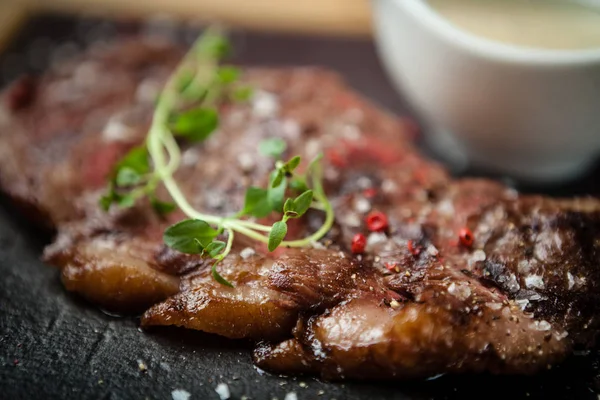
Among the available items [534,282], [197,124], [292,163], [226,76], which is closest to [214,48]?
[226,76]

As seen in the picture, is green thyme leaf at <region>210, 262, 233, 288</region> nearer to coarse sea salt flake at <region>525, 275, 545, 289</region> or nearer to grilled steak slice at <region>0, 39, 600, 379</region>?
grilled steak slice at <region>0, 39, 600, 379</region>

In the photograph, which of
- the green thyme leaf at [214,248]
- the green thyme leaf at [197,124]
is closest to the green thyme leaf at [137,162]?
the green thyme leaf at [197,124]

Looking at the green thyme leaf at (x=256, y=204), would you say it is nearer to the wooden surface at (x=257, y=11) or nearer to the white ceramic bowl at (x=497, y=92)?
the white ceramic bowl at (x=497, y=92)

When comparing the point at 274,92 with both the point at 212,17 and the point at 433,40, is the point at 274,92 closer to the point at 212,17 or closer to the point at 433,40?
the point at 433,40

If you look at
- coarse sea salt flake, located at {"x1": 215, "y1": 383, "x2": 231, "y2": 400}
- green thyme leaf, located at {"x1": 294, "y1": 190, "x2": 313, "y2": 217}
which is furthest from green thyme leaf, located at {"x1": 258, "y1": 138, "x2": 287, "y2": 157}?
coarse sea salt flake, located at {"x1": 215, "y1": 383, "x2": 231, "y2": 400}

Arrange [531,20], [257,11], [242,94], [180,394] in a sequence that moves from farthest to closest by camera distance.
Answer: [257,11]
[531,20]
[242,94]
[180,394]

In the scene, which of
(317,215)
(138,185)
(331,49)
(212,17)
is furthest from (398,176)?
(212,17)

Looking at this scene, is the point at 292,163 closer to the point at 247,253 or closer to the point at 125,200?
the point at 247,253
